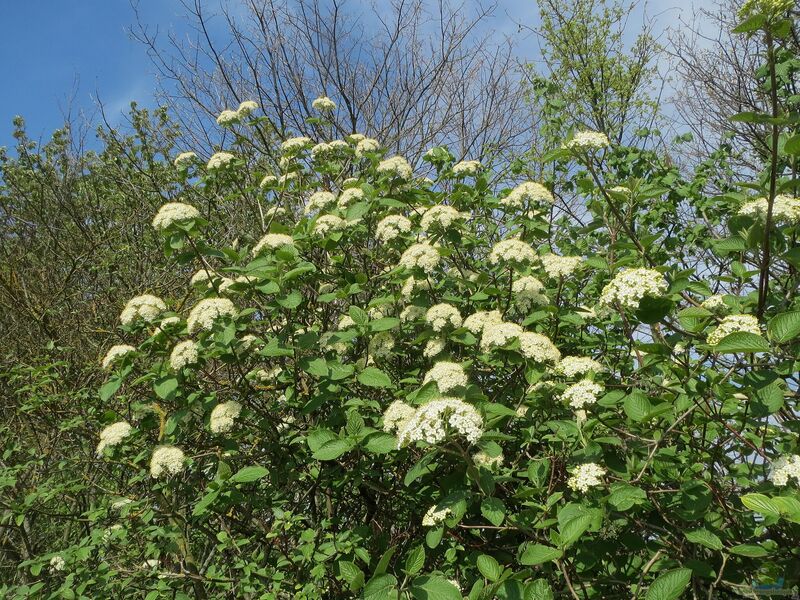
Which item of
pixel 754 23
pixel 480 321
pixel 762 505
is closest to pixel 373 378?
pixel 480 321

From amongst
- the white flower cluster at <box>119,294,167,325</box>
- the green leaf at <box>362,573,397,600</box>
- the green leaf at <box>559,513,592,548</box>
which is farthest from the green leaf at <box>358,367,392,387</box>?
the white flower cluster at <box>119,294,167,325</box>

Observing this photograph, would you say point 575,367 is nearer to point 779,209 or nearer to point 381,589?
point 779,209

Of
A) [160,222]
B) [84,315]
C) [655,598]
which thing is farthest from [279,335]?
[84,315]

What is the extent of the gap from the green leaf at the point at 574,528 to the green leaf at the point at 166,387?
1.48 metres

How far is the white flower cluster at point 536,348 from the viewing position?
2203mm

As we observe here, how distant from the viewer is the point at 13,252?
6840 millimetres

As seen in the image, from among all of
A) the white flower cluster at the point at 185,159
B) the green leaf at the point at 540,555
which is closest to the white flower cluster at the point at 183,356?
the green leaf at the point at 540,555

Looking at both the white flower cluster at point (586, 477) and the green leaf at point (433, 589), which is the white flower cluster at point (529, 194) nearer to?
the white flower cluster at point (586, 477)

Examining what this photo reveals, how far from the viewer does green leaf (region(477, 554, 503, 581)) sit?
180cm

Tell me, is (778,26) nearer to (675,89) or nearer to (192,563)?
(192,563)

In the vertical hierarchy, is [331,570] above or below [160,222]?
below

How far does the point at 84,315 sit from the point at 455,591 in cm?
465

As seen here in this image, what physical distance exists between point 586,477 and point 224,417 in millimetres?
1367

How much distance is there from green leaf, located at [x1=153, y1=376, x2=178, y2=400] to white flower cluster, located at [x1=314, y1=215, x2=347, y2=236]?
86cm
